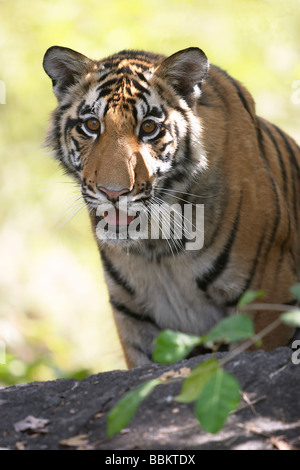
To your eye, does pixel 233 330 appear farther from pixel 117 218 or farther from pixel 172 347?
pixel 117 218

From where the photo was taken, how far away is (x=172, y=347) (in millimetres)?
1886

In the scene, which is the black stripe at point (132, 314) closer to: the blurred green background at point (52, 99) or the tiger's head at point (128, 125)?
the tiger's head at point (128, 125)

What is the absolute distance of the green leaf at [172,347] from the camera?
1.87 metres

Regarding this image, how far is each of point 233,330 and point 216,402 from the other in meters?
0.18

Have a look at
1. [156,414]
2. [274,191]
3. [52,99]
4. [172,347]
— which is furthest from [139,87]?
[52,99]

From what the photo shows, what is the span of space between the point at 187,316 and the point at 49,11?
4.93 meters

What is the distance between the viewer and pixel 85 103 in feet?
11.2

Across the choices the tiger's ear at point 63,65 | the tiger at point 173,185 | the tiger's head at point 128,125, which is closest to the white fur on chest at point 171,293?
the tiger at point 173,185

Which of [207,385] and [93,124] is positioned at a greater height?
[93,124]

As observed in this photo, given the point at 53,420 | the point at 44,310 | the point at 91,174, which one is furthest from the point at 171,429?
the point at 44,310

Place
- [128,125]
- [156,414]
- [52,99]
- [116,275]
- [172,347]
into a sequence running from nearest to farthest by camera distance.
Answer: [172,347] → [156,414] → [128,125] → [116,275] → [52,99]

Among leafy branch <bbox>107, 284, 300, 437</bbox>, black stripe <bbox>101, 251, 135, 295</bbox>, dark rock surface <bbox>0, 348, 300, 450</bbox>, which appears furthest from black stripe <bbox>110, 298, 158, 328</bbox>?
leafy branch <bbox>107, 284, 300, 437</bbox>

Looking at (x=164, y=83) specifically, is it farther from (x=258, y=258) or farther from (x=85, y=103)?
(x=258, y=258)

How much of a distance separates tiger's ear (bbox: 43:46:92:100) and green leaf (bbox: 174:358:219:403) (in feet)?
6.79
